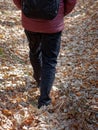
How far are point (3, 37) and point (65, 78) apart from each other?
282 centimetres

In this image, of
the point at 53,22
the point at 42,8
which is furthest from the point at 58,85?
the point at 42,8

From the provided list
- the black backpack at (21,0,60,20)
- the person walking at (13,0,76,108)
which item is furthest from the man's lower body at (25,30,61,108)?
the black backpack at (21,0,60,20)

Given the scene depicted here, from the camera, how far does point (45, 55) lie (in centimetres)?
467

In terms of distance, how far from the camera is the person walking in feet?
14.6

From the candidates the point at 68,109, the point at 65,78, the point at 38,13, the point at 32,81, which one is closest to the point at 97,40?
the point at 65,78

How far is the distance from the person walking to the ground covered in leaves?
1.15 ft

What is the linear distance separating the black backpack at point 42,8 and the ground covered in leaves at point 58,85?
144 cm

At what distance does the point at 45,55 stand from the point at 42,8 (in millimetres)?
717

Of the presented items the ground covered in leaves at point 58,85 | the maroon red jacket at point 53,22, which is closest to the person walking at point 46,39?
the maroon red jacket at point 53,22

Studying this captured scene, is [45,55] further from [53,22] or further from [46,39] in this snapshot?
[53,22]

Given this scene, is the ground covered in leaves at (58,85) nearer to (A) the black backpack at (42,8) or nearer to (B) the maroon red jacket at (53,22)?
(B) the maroon red jacket at (53,22)

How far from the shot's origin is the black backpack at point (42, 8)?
4241 millimetres

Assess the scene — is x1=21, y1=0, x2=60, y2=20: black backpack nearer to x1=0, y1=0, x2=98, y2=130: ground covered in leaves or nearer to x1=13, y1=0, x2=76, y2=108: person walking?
x1=13, y1=0, x2=76, y2=108: person walking

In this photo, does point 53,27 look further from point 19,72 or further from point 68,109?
point 19,72
